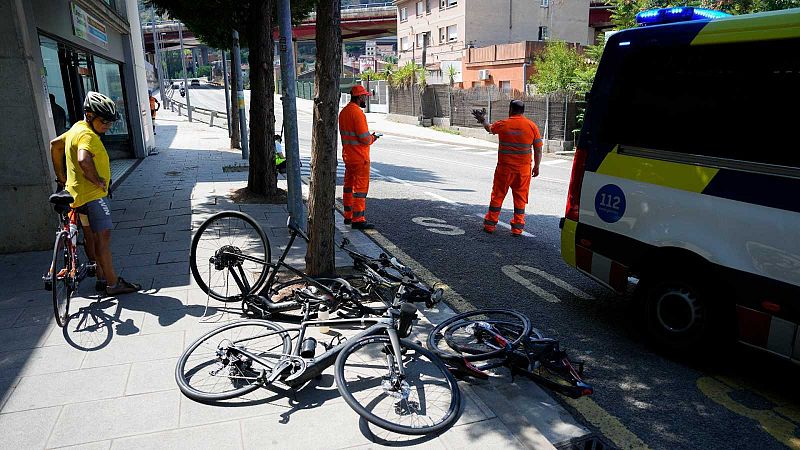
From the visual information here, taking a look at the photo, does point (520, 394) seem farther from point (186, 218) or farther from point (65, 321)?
point (186, 218)

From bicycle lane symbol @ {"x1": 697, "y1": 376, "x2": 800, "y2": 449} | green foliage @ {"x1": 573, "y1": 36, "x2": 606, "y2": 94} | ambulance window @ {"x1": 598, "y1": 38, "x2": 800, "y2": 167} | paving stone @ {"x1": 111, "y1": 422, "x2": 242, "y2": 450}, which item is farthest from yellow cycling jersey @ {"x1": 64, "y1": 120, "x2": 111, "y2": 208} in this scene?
green foliage @ {"x1": 573, "y1": 36, "x2": 606, "y2": 94}

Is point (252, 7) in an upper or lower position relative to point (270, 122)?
upper

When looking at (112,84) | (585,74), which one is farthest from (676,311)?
(585,74)

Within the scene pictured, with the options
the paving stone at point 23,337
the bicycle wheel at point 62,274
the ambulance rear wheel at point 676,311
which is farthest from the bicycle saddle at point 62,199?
the ambulance rear wheel at point 676,311

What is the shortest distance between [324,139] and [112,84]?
1294 centimetres

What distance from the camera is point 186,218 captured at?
8.31 metres

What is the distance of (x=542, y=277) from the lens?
5.99 m

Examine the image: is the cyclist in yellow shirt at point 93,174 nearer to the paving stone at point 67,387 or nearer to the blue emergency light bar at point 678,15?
the paving stone at point 67,387

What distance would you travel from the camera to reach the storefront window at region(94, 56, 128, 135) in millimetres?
14336

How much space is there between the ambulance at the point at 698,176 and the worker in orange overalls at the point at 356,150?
3540 millimetres

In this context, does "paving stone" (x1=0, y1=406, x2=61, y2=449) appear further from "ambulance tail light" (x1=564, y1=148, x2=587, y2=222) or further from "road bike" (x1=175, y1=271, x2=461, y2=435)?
"ambulance tail light" (x1=564, y1=148, x2=587, y2=222)

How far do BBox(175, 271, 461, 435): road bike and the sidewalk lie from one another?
11 centimetres

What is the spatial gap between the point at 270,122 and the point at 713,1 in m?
17.6

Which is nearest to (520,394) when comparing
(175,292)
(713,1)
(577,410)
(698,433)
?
(577,410)
